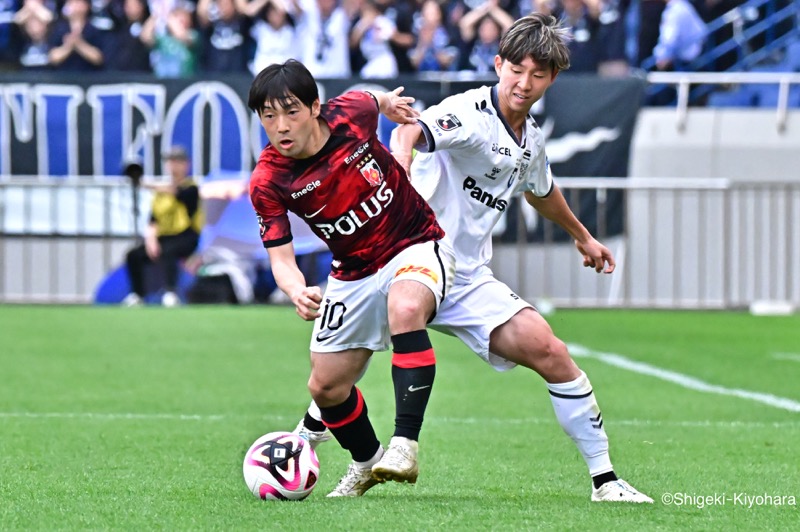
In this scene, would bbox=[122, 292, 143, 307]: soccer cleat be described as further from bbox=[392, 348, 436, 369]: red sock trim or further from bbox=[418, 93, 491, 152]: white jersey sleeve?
bbox=[392, 348, 436, 369]: red sock trim

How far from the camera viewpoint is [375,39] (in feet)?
60.6

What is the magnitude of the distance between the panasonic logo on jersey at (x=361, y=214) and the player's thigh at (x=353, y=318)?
21cm

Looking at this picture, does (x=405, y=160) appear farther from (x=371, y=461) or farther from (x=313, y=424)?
(x=313, y=424)

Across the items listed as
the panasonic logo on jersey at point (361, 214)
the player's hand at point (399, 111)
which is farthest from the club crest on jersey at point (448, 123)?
the panasonic logo on jersey at point (361, 214)

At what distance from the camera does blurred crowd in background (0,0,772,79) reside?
1833 cm

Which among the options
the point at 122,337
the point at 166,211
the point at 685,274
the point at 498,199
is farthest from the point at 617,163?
the point at 498,199

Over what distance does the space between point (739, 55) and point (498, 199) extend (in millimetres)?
14066

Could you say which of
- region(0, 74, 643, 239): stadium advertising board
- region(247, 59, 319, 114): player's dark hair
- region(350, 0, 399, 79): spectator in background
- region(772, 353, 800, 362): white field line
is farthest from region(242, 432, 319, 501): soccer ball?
region(350, 0, 399, 79): spectator in background

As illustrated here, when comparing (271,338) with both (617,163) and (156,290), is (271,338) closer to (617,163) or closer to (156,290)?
(156,290)

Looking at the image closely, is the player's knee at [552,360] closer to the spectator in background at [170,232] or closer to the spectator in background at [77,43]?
the spectator in background at [170,232]

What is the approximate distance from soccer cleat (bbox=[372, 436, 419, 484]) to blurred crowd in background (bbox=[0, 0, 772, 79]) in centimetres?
1315

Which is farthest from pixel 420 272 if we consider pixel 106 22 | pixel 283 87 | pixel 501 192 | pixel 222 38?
pixel 106 22

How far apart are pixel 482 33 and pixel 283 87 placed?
13.1 metres

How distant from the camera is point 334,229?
559cm
